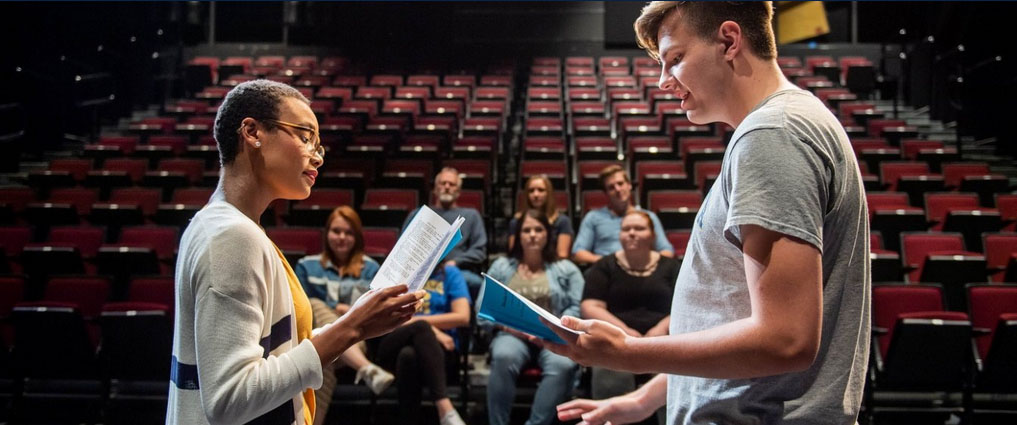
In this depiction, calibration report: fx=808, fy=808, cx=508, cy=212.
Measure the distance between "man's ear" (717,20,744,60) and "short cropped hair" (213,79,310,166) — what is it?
30.7 inches

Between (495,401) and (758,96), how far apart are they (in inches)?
123

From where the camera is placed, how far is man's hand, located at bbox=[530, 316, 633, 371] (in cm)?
107

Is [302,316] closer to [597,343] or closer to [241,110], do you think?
[241,110]

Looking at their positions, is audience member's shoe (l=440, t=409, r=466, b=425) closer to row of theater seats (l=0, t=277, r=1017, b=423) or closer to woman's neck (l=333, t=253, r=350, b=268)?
woman's neck (l=333, t=253, r=350, b=268)

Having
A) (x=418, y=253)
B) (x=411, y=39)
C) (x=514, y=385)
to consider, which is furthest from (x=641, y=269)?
(x=411, y=39)

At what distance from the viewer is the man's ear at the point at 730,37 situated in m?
1.13

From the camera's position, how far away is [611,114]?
11.0m

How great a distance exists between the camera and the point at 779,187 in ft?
3.22

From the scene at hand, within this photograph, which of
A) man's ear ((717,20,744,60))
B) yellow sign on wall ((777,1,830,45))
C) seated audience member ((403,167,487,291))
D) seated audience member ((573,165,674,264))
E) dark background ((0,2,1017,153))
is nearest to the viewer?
man's ear ((717,20,744,60))

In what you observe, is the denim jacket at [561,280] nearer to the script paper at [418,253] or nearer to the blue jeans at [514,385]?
the blue jeans at [514,385]

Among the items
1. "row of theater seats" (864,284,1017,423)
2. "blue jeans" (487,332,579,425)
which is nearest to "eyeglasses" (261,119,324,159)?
"blue jeans" (487,332,579,425)

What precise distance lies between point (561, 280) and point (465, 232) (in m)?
1.07

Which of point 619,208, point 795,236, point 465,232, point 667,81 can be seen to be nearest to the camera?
point 795,236

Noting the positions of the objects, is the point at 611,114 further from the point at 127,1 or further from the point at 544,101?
the point at 127,1
